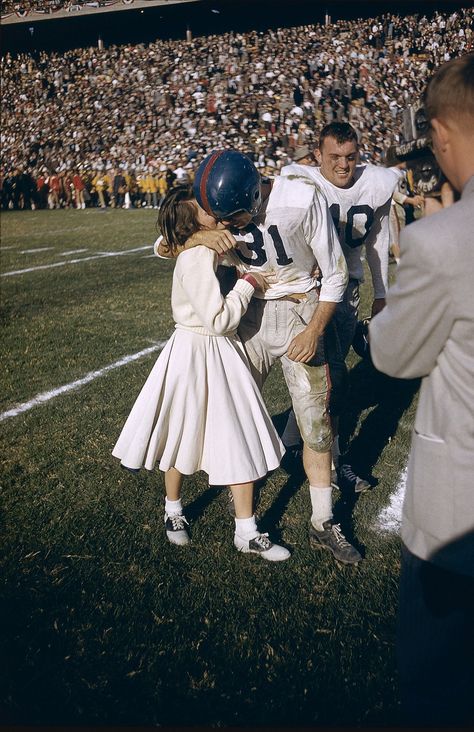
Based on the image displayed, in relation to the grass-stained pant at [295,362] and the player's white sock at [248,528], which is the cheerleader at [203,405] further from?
the grass-stained pant at [295,362]

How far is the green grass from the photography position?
2.25m

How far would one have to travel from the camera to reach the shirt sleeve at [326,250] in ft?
9.60

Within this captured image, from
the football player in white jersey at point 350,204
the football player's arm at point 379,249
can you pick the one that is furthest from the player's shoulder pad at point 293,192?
the football player's arm at point 379,249

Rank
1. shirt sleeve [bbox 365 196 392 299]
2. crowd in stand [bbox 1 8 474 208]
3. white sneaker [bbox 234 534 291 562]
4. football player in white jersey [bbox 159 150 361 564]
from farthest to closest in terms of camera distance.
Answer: crowd in stand [bbox 1 8 474 208], shirt sleeve [bbox 365 196 392 299], white sneaker [bbox 234 534 291 562], football player in white jersey [bbox 159 150 361 564]

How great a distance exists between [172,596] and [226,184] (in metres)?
1.92

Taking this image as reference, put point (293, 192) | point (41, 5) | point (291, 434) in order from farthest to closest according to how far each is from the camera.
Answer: point (41, 5), point (291, 434), point (293, 192)

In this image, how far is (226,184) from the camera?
2592 millimetres

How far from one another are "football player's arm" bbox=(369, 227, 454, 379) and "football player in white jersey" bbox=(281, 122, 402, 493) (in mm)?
2104

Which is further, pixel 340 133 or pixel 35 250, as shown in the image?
pixel 35 250

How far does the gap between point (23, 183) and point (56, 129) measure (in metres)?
7.49

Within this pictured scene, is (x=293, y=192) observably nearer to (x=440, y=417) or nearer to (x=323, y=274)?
(x=323, y=274)

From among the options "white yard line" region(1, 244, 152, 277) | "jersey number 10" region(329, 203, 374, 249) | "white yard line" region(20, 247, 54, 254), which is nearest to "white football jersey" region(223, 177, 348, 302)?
"jersey number 10" region(329, 203, 374, 249)

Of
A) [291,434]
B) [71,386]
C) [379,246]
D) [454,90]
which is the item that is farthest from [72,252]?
[454,90]

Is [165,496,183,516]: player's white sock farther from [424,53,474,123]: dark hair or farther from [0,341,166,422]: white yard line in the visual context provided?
[424,53,474,123]: dark hair
